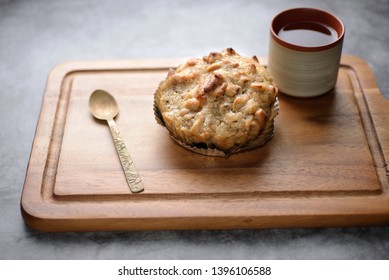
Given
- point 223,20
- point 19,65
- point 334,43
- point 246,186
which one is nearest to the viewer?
point 246,186

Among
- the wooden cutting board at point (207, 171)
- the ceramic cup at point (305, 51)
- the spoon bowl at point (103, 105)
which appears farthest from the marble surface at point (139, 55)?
the ceramic cup at point (305, 51)

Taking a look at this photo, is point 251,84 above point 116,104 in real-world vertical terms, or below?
above

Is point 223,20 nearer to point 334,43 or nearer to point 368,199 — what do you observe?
point 334,43

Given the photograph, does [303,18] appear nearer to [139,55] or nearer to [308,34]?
[308,34]

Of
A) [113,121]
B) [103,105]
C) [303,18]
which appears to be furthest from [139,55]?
[303,18]

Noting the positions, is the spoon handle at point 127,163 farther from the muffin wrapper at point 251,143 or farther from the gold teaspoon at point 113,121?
the muffin wrapper at point 251,143

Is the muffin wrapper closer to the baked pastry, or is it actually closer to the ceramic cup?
the baked pastry

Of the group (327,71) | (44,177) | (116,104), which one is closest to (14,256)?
(44,177)
